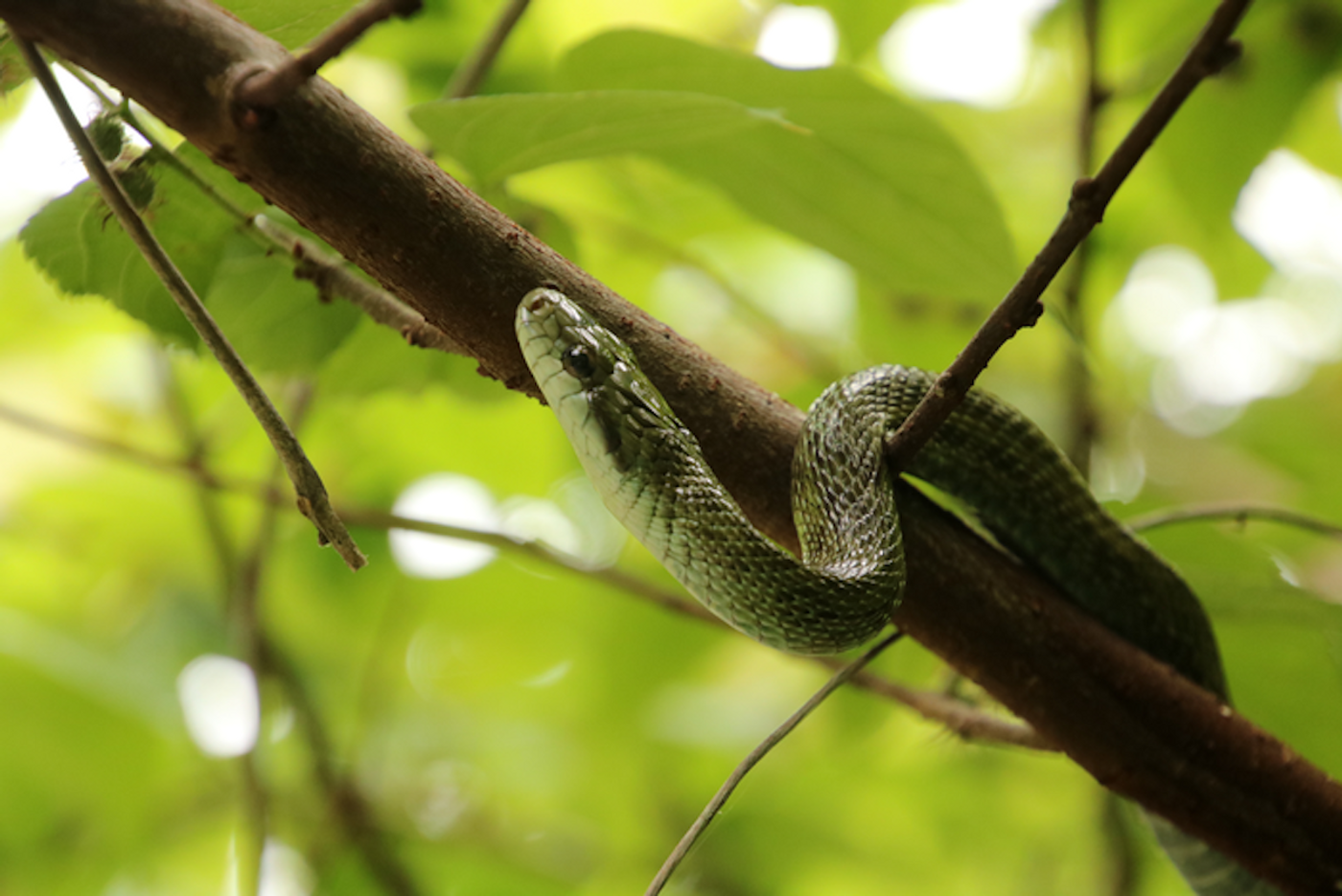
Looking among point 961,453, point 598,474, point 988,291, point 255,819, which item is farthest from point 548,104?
point 255,819

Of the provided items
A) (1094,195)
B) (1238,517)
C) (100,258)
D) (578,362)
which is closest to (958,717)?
(1238,517)

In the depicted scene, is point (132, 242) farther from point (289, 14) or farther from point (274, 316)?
point (289, 14)

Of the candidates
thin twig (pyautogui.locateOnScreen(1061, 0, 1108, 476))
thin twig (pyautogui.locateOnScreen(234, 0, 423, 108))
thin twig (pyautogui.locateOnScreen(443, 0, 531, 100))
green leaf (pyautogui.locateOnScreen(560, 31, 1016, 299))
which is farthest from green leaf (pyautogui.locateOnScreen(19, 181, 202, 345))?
thin twig (pyautogui.locateOnScreen(1061, 0, 1108, 476))

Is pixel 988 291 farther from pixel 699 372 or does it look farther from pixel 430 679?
pixel 430 679

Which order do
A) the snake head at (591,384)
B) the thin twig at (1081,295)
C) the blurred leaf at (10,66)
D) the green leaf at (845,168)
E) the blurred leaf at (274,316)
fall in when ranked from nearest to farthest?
the blurred leaf at (10,66), the snake head at (591,384), the green leaf at (845,168), the blurred leaf at (274,316), the thin twig at (1081,295)

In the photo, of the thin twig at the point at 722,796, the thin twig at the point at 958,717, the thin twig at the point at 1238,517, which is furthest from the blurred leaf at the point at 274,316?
the thin twig at the point at 1238,517

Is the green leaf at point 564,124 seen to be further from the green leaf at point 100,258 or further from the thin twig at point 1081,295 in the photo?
the thin twig at point 1081,295

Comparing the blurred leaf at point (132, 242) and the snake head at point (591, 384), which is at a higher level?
the blurred leaf at point (132, 242)
